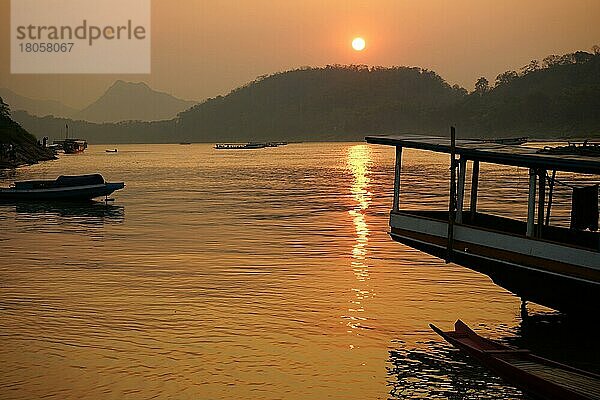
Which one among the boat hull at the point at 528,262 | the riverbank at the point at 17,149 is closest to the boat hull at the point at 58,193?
the boat hull at the point at 528,262

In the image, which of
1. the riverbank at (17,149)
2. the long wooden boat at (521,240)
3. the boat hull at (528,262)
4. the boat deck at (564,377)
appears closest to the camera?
the boat deck at (564,377)

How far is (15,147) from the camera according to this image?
131 m

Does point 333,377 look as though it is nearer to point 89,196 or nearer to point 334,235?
point 334,235

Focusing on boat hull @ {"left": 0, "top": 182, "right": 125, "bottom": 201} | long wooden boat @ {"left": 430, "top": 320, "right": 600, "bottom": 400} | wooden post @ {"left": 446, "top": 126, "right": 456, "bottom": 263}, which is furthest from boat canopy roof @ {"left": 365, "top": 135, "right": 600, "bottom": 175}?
boat hull @ {"left": 0, "top": 182, "right": 125, "bottom": 201}

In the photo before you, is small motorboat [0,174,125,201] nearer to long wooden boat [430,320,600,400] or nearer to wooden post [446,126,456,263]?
wooden post [446,126,456,263]

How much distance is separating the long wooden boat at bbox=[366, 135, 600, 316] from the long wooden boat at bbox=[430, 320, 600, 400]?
6.92 feet

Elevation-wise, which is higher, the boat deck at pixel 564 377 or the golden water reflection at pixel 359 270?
the boat deck at pixel 564 377

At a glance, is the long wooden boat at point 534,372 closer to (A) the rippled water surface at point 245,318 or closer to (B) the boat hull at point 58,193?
(A) the rippled water surface at point 245,318

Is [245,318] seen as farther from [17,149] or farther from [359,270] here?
[17,149]

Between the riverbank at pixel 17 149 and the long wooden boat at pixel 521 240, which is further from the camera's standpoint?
the riverbank at pixel 17 149

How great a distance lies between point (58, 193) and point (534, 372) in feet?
138

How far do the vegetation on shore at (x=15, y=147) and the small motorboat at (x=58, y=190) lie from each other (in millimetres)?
63599

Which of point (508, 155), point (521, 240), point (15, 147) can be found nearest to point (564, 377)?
point (521, 240)

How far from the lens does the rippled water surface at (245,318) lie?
52.2ft
